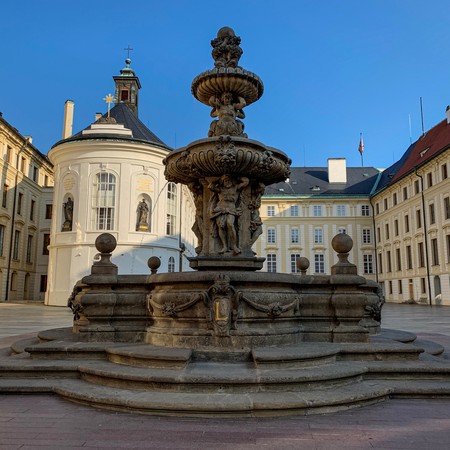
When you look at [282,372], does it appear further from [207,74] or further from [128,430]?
[207,74]

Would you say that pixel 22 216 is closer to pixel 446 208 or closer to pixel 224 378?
pixel 446 208

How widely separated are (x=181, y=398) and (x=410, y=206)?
43957mm

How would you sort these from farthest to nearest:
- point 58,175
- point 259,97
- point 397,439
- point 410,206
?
point 410,206, point 58,175, point 259,97, point 397,439

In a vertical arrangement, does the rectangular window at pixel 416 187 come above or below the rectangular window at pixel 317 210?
below

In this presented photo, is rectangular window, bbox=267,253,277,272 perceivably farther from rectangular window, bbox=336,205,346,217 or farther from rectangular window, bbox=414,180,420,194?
rectangular window, bbox=414,180,420,194

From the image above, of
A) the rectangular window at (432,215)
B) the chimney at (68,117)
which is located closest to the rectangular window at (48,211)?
the chimney at (68,117)

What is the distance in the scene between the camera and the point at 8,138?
3847 cm

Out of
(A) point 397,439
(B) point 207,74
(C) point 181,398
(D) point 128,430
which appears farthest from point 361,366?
(B) point 207,74

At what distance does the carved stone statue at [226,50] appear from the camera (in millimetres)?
8344

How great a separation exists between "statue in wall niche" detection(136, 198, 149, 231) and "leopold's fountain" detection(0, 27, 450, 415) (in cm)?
2243

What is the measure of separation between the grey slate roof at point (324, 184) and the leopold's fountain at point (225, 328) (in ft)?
172

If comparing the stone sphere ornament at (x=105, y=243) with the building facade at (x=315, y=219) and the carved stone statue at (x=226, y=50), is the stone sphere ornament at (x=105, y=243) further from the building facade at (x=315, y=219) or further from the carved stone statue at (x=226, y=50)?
the building facade at (x=315, y=219)

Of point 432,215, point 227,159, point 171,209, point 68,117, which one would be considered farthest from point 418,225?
point 227,159

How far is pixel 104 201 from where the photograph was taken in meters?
30.1
